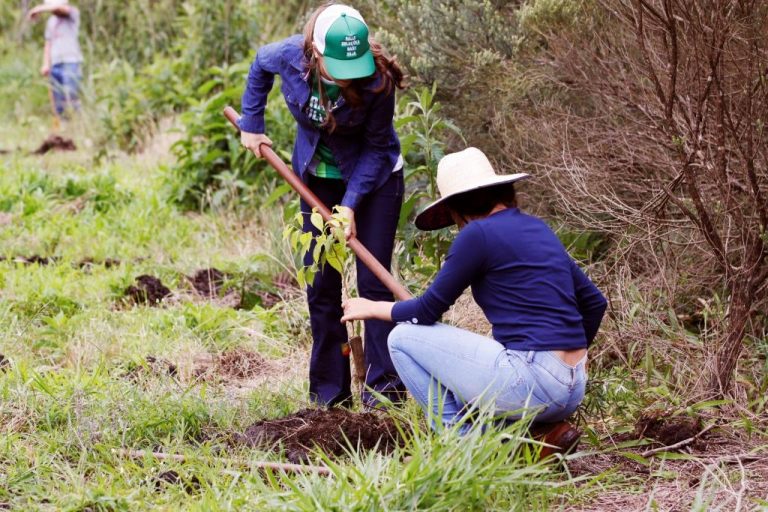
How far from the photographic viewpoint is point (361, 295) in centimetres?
479

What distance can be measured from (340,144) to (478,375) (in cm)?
127

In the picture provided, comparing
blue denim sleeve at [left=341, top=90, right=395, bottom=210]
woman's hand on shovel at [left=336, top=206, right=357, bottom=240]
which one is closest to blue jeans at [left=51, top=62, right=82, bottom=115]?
blue denim sleeve at [left=341, top=90, right=395, bottom=210]

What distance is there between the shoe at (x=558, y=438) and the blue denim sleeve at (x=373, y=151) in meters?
1.26

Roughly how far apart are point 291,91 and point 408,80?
1901 mm

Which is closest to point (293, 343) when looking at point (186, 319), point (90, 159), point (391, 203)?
point (186, 319)

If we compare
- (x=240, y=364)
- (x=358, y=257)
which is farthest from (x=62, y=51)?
(x=358, y=257)

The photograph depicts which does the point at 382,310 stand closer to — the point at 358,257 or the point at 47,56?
the point at 358,257

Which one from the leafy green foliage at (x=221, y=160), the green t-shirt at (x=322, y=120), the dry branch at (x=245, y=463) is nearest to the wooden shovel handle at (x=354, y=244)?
the green t-shirt at (x=322, y=120)

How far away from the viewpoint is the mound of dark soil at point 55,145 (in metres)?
10.7

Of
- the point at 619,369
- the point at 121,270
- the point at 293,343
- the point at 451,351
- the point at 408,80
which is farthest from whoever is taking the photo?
the point at 121,270

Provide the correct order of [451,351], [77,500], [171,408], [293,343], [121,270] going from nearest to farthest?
1. [77,500]
2. [451,351]
3. [171,408]
4. [293,343]
5. [121,270]

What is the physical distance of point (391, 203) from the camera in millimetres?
4758

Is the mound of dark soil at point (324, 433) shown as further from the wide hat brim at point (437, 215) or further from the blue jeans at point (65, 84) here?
the blue jeans at point (65, 84)

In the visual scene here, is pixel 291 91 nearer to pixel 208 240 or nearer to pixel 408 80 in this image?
pixel 408 80
